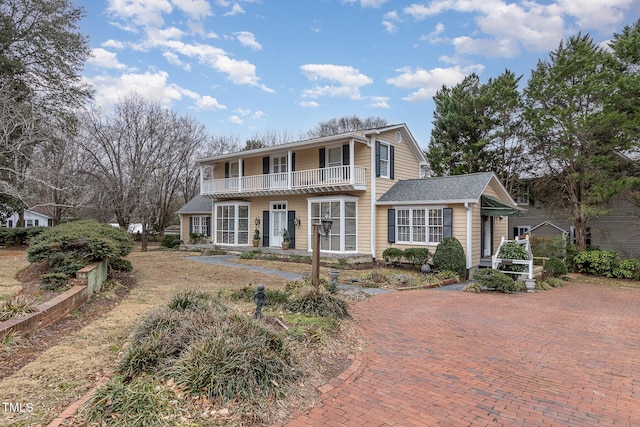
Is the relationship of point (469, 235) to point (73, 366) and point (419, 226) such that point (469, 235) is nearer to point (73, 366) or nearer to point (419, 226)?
point (419, 226)

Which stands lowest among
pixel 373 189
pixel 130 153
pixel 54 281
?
pixel 54 281

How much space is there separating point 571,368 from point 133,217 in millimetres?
24379

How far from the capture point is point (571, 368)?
491 cm

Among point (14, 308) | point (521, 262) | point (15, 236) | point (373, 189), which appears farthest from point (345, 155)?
point (15, 236)

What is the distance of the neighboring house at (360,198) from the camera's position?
49.6 ft

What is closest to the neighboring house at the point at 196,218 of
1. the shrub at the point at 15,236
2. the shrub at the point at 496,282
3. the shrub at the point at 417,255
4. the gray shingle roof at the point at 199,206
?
the gray shingle roof at the point at 199,206

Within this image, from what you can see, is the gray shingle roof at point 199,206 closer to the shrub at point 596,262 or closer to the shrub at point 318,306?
the shrub at point 318,306

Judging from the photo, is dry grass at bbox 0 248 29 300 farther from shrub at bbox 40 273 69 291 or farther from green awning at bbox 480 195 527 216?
green awning at bbox 480 195 527 216

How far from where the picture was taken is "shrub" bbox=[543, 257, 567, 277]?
15.5 meters

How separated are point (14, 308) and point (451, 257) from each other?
12363 mm

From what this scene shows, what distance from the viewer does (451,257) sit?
1371 centimetres

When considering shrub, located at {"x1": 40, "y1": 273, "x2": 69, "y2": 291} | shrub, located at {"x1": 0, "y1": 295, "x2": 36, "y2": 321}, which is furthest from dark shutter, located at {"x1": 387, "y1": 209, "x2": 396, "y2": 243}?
shrub, located at {"x1": 0, "y1": 295, "x2": 36, "y2": 321}

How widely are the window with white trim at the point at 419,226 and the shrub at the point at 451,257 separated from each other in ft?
3.18

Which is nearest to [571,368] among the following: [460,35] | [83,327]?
[83,327]
